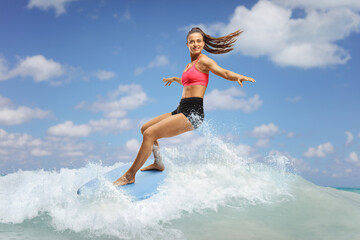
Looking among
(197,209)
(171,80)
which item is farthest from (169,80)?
(197,209)

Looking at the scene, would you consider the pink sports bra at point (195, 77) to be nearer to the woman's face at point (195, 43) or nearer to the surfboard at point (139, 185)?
the woman's face at point (195, 43)

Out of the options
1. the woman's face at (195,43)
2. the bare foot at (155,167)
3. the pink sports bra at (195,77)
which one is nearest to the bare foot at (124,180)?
the bare foot at (155,167)

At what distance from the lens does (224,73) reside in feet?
13.3

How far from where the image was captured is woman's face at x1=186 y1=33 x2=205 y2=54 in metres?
4.52

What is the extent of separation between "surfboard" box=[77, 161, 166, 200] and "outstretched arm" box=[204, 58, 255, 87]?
5.79ft

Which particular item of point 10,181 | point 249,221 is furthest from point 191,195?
point 10,181

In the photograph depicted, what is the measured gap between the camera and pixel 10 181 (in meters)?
5.33

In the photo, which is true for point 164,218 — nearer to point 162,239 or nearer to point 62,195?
point 162,239

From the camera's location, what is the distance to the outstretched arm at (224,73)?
3.85 m

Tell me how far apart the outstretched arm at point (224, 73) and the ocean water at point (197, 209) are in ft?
3.26

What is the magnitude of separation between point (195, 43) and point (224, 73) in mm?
742

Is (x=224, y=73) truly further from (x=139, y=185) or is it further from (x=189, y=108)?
(x=139, y=185)

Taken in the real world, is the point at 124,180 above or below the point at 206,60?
below

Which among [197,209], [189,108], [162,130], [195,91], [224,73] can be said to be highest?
[224,73]
